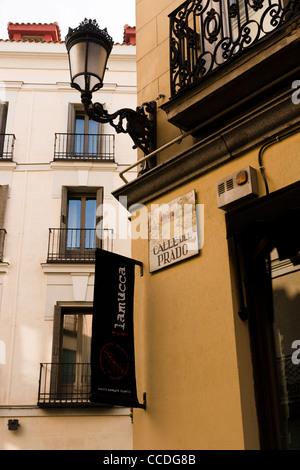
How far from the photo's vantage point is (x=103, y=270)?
18.6 ft

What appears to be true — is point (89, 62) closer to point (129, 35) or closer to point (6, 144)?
point (6, 144)

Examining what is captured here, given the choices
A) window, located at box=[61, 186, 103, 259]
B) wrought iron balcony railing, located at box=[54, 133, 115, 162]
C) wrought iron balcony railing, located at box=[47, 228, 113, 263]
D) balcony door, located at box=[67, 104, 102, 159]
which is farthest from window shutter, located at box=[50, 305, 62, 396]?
balcony door, located at box=[67, 104, 102, 159]

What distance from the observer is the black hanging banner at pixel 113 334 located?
5.17 meters

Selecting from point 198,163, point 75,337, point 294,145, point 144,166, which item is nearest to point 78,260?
point 75,337

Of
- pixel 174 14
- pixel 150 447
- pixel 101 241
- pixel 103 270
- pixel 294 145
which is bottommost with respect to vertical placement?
pixel 150 447

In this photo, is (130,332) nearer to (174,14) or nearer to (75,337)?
(174,14)

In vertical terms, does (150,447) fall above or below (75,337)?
below

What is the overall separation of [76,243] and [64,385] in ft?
13.3

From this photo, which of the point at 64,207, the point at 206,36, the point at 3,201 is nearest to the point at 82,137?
the point at 64,207

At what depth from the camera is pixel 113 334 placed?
18.1 feet

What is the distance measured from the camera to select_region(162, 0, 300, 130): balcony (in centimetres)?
514

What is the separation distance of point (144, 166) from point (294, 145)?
221cm

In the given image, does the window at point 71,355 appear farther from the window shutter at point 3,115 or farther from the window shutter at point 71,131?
the window shutter at point 3,115

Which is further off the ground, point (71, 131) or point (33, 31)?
point (33, 31)
